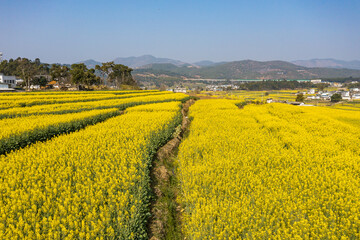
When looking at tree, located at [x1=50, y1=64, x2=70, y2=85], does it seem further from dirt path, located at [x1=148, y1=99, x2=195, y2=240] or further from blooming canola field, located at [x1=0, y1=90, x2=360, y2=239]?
dirt path, located at [x1=148, y1=99, x2=195, y2=240]

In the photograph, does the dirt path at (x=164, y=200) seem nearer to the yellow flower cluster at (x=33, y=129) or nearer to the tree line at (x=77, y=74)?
the yellow flower cluster at (x=33, y=129)

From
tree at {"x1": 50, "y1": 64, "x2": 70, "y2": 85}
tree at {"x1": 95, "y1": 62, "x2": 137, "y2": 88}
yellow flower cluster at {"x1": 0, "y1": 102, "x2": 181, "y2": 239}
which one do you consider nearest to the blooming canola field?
yellow flower cluster at {"x1": 0, "y1": 102, "x2": 181, "y2": 239}

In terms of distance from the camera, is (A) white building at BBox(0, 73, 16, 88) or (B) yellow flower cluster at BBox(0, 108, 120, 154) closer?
(B) yellow flower cluster at BBox(0, 108, 120, 154)

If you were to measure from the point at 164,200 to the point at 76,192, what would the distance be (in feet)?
9.08

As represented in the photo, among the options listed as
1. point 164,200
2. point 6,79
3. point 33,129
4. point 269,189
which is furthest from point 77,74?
point 269,189

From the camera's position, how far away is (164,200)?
6832 millimetres

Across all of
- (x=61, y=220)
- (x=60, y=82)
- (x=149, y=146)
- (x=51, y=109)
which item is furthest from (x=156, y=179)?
(x=60, y=82)

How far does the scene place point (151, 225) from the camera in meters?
5.46

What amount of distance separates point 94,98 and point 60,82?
7302cm

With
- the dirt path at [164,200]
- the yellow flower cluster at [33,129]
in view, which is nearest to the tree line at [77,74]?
the yellow flower cluster at [33,129]

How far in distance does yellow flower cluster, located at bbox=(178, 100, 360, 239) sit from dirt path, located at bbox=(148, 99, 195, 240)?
34 cm

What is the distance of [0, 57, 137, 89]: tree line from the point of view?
206 ft

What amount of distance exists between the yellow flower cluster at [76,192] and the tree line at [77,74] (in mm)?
57933

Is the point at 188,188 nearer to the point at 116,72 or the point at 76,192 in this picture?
the point at 76,192
